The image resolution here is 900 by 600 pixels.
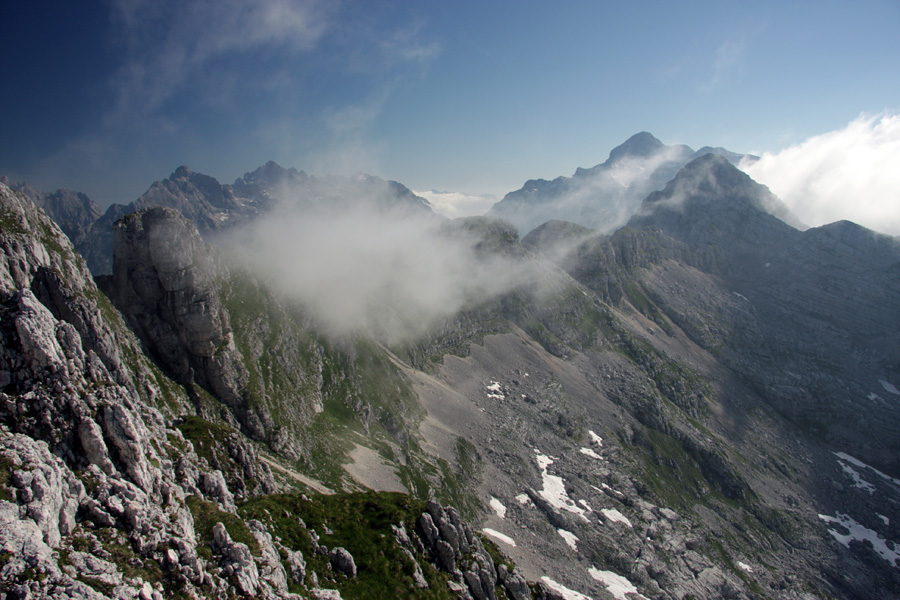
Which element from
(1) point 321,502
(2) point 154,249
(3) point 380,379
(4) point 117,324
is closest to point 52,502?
(1) point 321,502

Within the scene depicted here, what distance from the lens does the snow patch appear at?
136375 mm

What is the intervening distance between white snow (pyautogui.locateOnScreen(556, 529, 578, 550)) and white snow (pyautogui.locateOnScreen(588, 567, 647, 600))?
22.4 ft

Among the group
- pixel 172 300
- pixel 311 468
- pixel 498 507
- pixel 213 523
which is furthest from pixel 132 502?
pixel 498 507

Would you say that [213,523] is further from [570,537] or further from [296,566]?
[570,537]

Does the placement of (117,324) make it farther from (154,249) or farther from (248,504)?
(248,504)

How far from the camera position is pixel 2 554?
21609 mm

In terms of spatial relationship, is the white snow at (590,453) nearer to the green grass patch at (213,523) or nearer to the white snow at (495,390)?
the white snow at (495,390)

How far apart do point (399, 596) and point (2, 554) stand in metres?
36.5

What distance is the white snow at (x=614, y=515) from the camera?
136500 mm

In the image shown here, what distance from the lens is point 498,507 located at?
12675cm

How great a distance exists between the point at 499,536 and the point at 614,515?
157 ft

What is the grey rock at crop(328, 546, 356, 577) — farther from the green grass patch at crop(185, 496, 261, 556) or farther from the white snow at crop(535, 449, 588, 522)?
the white snow at crop(535, 449, 588, 522)

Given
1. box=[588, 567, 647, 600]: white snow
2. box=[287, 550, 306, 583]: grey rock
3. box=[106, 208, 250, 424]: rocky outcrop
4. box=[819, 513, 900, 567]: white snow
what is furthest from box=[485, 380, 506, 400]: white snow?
box=[819, 513, 900, 567]: white snow

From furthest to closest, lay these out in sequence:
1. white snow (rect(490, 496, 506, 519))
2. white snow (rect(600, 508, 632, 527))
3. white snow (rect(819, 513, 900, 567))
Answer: white snow (rect(819, 513, 900, 567)) < white snow (rect(600, 508, 632, 527)) < white snow (rect(490, 496, 506, 519))
